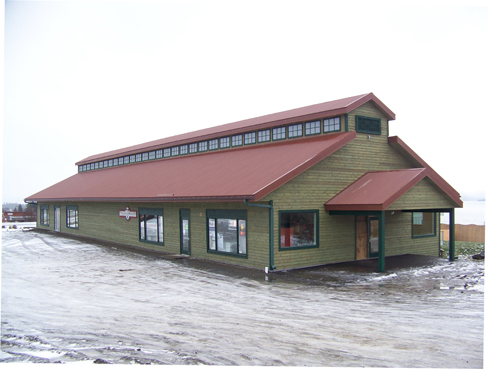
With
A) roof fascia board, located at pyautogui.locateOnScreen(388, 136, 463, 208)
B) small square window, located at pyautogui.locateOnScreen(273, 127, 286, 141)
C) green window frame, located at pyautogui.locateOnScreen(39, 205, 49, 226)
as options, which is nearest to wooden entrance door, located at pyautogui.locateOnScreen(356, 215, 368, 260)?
roof fascia board, located at pyautogui.locateOnScreen(388, 136, 463, 208)

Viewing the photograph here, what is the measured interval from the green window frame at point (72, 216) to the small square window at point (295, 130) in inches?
726

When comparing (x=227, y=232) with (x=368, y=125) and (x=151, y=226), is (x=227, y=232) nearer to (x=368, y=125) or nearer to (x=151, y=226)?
(x=151, y=226)

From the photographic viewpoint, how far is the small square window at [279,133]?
19625mm

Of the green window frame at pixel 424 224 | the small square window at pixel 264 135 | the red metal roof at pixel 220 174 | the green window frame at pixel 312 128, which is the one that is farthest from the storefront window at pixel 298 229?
the green window frame at pixel 424 224

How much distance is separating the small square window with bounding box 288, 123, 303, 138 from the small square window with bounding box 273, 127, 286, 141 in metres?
0.40

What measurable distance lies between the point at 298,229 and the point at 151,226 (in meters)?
9.19

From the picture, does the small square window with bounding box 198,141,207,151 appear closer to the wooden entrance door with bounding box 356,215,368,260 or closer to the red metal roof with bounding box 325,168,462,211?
the red metal roof with bounding box 325,168,462,211

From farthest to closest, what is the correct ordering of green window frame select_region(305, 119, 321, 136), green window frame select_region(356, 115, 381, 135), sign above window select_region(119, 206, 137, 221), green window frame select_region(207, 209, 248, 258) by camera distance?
sign above window select_region(119, 206, 137, 221), green window frame select_region(305, 119, 321, 136), green window frame select_region(356, 115, 381, 135), green window frame select_region(207, 209, 248, 258)

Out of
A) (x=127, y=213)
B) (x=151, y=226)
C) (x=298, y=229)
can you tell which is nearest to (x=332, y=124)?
(x=298, y=229)

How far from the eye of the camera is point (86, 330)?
27.1 feet

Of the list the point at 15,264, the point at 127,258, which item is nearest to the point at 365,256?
the point at 127,258

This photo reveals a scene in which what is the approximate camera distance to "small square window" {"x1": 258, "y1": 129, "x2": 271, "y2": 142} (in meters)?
20.5

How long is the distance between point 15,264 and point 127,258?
4440mm

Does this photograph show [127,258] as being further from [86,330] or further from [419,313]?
[419,313]
